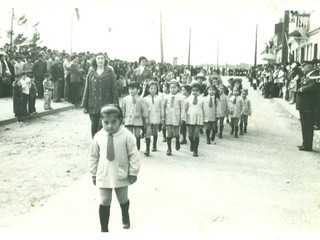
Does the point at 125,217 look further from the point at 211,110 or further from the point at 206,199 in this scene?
the point at 211,110

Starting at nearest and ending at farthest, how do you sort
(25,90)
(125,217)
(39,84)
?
(125,217), (25,90), (39,84)

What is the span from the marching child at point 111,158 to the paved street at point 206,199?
46 cm

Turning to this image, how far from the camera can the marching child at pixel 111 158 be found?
4.59 metres

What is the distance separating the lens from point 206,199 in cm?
603

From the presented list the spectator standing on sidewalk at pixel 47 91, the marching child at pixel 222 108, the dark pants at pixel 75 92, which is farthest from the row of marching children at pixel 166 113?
the dark pants at pixel 75 92

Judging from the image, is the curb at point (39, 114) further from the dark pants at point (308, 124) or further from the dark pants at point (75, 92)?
the dark pants at point (308, 124)

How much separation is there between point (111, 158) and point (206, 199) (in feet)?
6.12

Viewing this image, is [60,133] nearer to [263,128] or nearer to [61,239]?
[263,128]

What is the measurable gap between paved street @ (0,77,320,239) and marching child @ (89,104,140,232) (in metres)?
0.46

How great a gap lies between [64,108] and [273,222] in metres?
12.8

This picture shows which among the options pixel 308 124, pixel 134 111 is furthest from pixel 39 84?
pixel 308 124

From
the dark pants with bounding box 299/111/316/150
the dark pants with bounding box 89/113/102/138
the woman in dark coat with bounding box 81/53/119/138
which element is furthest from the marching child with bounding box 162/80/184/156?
the dark pants with bounding box 299/111/316/150

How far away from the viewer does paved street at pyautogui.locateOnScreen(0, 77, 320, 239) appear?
4977 mm

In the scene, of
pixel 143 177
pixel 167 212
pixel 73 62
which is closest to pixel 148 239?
pixel 167 212
